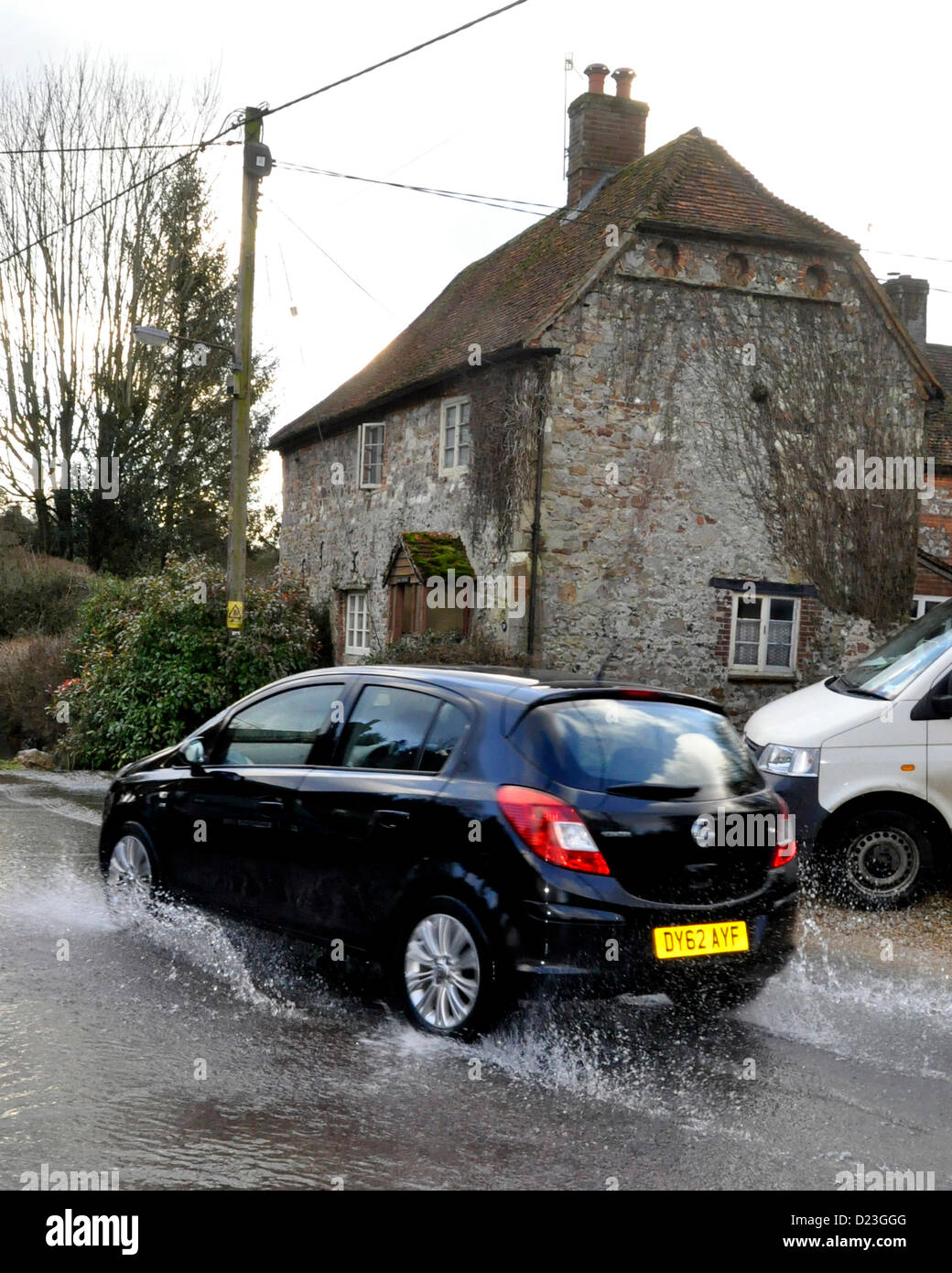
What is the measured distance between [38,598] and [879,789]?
21.9 metres

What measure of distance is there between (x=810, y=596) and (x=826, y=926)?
1130cm

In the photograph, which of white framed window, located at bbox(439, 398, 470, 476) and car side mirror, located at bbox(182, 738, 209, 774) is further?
white framed window, located at bbox(439, 398, 470, 476)

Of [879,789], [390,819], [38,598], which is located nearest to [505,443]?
[879,789]

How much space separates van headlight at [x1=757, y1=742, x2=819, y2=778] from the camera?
8.60 m

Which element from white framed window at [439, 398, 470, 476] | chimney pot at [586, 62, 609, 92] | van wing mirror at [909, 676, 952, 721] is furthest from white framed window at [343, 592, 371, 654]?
van wing mirror at [909, 676, 952, 721]

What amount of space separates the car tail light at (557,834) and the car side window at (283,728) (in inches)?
61.1

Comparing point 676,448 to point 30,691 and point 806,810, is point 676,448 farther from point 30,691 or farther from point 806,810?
point 30,691

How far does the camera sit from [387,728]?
6.05m

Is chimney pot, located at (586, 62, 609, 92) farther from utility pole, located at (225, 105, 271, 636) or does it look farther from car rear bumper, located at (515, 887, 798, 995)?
car rear bumper, located at (515, 887, 798, 995)

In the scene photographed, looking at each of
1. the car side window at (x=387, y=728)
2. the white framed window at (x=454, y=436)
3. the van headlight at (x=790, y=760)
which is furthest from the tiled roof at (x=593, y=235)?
the car side window at (x=387, y=728)

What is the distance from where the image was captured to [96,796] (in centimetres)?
1393

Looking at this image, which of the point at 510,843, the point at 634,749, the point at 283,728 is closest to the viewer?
the point at 510,843

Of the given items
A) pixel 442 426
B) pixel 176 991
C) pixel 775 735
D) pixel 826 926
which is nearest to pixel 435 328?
pixel 442 426

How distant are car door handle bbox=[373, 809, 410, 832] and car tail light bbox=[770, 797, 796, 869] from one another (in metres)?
1.71
